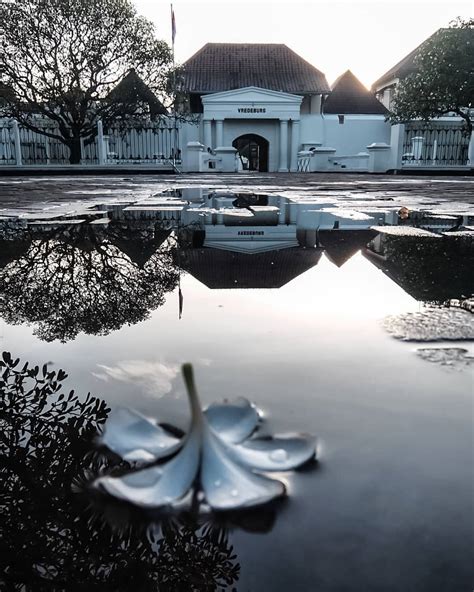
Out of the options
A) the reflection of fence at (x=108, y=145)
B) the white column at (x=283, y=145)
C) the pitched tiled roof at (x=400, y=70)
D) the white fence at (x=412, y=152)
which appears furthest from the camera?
the pitched tiled roof at (x=400, y=70)

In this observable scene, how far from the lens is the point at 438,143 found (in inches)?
957

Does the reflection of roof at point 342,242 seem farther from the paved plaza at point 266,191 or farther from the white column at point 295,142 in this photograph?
the white column at point 295,142

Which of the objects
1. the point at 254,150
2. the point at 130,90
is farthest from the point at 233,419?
the point at 254,150

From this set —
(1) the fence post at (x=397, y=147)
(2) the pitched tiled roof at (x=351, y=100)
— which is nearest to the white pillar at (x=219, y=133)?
(2) the pitched tiled roof at (x=351, y=100)

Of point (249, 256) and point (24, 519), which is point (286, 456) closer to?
point (24, 519)

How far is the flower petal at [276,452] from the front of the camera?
2.06 feet

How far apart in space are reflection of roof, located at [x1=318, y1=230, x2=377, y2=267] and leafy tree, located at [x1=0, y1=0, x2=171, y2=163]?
2328 centimetres

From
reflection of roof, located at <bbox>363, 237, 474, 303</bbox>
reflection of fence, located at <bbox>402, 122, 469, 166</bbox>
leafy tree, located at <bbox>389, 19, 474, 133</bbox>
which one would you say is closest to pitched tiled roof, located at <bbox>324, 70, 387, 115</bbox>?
leafy tree, located at <bbox>389, 19, 474, 133</bbox>

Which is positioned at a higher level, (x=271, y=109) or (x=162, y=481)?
(x=271, y=109)

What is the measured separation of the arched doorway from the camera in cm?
3164

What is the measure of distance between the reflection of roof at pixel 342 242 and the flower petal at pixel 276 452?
4.79 feet

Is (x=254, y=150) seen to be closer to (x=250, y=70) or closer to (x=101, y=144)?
(x=250, y=70)

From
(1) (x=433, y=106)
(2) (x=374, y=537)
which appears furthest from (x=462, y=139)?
(2) (x=374, y=537)

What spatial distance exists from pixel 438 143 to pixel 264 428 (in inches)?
1038
